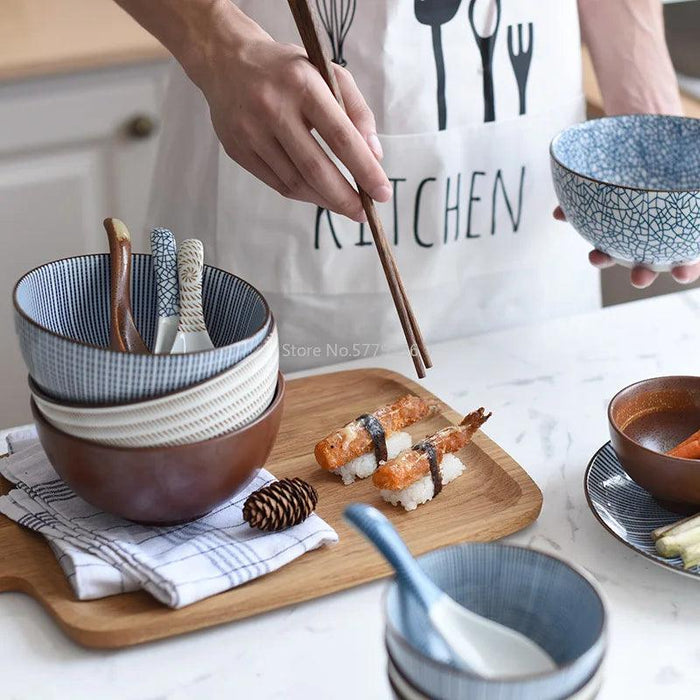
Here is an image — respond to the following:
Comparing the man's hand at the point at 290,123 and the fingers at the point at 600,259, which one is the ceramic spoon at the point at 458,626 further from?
the fingers at the point at 600,259

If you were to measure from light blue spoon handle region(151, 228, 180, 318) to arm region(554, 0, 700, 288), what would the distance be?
2.34ft

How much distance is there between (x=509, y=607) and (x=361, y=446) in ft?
0.98

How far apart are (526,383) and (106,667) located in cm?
55

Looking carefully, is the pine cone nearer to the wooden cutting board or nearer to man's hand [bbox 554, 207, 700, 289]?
the wooden cutting board

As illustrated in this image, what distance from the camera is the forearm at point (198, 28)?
1.02 metres

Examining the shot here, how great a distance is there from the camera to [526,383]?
1138mm

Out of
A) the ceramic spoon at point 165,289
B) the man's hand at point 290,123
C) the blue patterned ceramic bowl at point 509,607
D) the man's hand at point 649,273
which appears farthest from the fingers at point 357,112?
the blue patterned ceramic bowl at point 509,607

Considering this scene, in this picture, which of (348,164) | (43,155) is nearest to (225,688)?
(348,164)

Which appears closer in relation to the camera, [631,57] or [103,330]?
[103,330]

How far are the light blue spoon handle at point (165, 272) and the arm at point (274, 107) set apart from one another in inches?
5.3

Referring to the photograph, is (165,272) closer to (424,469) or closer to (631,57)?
(424,469)

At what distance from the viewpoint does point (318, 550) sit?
0.86 meters

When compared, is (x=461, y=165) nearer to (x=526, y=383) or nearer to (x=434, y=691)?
(x=526, y=383)

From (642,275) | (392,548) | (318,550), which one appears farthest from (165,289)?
(642,275)
